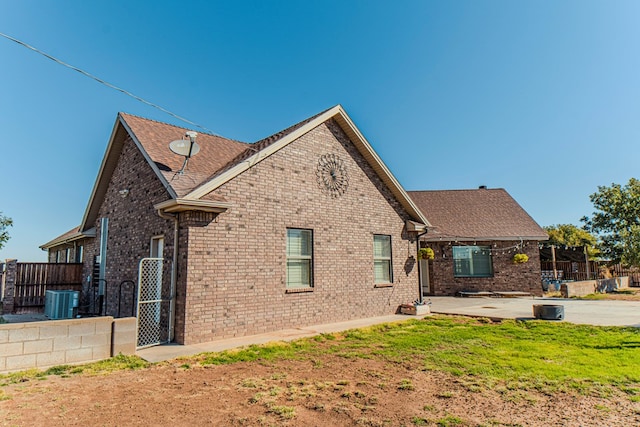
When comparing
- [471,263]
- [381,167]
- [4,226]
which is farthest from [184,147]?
[4,226]

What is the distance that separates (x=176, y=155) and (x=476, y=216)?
17306mm

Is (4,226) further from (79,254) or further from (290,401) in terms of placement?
(290,401)

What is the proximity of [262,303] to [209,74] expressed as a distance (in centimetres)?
884

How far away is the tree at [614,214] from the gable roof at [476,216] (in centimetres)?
1028

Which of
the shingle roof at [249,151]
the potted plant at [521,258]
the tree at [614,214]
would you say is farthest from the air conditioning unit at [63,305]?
the tree at [614,214]

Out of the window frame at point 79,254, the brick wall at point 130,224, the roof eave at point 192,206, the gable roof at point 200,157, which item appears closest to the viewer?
the roof eave at point 192,206

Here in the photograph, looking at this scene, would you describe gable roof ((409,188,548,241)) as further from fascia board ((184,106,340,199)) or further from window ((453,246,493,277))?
fascia board ((184,106,340,199))

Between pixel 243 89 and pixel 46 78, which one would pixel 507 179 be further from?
pixel 46 78

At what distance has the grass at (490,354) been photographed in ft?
17.4

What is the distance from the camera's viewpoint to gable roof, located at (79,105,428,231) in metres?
8.23

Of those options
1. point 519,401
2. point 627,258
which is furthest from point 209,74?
point 627,258

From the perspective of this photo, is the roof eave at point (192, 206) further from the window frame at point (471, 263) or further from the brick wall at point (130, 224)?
the window frame at point (471, 263)

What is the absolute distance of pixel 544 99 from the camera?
12922mm

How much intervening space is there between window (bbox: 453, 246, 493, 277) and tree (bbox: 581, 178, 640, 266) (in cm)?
1322
